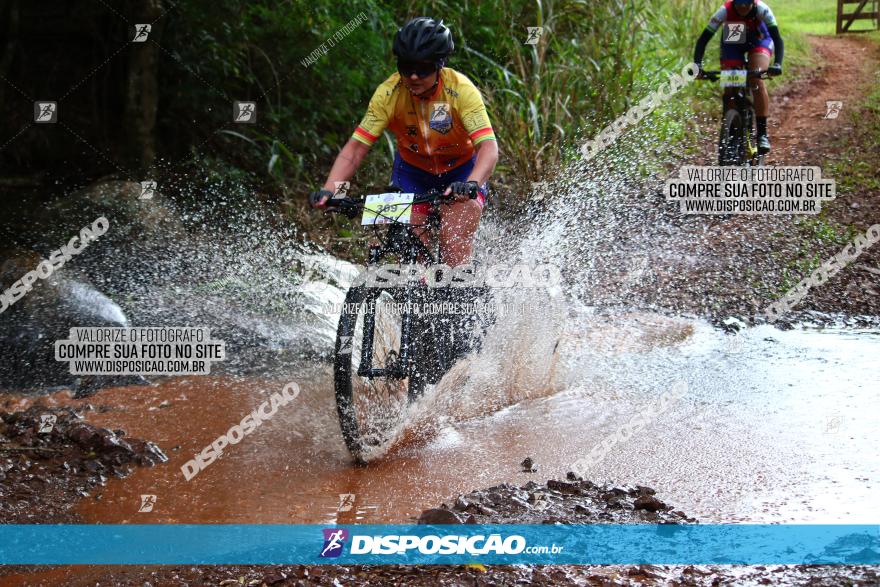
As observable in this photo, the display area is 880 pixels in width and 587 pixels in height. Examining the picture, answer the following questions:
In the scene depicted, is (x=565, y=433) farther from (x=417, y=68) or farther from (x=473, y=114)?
(x=417, y=68)

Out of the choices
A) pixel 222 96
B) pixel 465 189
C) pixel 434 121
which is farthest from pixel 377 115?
pixel 222 96

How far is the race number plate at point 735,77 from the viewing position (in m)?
8.46

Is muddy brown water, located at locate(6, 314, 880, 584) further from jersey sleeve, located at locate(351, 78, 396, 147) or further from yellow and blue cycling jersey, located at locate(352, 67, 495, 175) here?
jersey sleeve, located at locate(351, 78, 396, 147)

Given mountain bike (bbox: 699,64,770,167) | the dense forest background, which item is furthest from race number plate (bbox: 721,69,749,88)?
the dense forest background

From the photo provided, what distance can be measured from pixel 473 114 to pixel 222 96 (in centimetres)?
486

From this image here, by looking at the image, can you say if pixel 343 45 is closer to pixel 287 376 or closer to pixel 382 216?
pixel 287 376

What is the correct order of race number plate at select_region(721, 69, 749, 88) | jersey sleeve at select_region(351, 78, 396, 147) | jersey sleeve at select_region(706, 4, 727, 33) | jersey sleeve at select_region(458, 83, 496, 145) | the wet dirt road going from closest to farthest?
the wet dirt road, jersey sleeve at select_region(458, 83, 496, 145), jersey sleeve at select_region(351, 78, 396, 147), jersey sleeve at select_region(706, 4, 727, 33), race number plate at select_region(721, 69, 749, 88)

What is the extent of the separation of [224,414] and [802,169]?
651 cm

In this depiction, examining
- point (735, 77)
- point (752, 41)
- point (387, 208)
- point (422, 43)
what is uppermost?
point (752, 41)

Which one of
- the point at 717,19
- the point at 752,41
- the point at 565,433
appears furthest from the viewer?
the point at 752,41

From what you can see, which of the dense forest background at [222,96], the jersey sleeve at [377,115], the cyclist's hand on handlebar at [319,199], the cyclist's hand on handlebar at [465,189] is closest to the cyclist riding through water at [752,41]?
the dense forest background at [222,96]

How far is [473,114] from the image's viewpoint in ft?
16.2

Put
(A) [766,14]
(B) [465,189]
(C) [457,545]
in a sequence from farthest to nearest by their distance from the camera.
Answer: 1. (A) [766,14]
2. (B) [465,189]
3. (C) [457,545]

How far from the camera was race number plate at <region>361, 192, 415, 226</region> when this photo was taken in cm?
440
